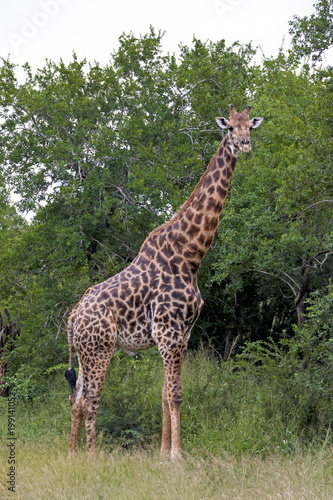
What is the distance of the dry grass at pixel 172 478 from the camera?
5.07 meters

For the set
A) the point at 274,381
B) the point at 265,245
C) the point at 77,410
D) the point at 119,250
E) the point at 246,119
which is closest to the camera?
the point at 246,119

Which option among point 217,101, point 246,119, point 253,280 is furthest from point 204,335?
point 246,119

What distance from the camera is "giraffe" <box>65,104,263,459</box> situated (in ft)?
22.3

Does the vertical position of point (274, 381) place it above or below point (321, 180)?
below

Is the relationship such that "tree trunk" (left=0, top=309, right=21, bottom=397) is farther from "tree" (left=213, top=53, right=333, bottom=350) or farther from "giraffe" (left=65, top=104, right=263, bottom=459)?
"giraffe" (left=65, top=104, right=263, bottom=459)

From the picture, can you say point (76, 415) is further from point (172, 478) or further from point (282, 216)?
point (282, 216)

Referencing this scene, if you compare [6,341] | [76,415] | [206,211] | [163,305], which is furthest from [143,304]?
[6,341]

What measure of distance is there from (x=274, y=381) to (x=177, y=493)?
3675 mm

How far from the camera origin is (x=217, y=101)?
15.8 metres

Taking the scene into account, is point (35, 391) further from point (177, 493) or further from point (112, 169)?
point (177, 493)

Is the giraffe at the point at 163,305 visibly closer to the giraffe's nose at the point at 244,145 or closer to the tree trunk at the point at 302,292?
the giraffe's nose at the point at 244,145

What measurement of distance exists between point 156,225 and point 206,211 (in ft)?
21.3

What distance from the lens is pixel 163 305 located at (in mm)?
6820

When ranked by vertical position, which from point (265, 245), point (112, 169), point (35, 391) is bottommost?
point (35, 391)
